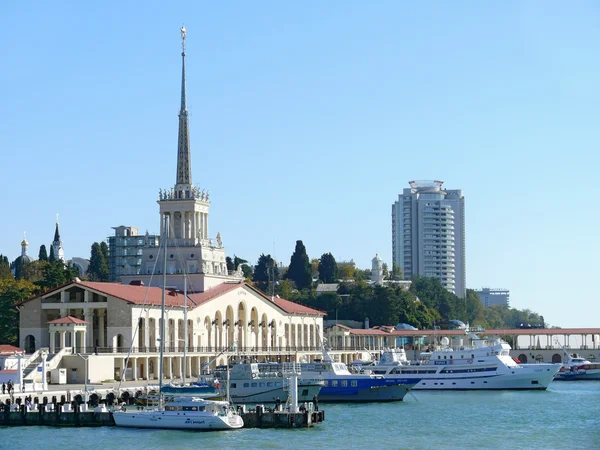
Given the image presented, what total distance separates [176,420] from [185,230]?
60453mm

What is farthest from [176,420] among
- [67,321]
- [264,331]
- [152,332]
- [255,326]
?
[264,331]

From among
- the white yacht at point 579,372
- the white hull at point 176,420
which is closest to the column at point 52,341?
the white hull at point 176,420

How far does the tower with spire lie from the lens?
4990 inches

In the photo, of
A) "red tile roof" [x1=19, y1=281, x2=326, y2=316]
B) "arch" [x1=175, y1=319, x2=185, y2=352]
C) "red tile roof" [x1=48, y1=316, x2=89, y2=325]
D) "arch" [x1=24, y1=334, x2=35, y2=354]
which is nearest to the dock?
"red tile roof" [x1=48, y1=316, x2=89, y2=325]

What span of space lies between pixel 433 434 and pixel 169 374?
44976 mm

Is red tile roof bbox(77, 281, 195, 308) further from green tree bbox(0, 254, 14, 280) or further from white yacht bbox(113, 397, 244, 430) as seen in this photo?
green tree bbox(0, 254, 14, 280)

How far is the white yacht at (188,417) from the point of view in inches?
2717

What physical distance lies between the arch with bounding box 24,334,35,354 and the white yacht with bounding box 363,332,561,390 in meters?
29.1

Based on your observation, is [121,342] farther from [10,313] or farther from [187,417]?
[187,417]

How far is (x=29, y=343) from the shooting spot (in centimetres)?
10831

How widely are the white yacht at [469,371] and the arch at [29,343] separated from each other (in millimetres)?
29130

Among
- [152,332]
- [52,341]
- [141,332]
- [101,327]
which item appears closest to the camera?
[52,341]

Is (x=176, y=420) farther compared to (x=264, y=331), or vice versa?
(x=264, y=331)

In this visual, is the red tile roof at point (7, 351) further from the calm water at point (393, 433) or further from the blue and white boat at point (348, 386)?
the calm water at point (393, 433)
